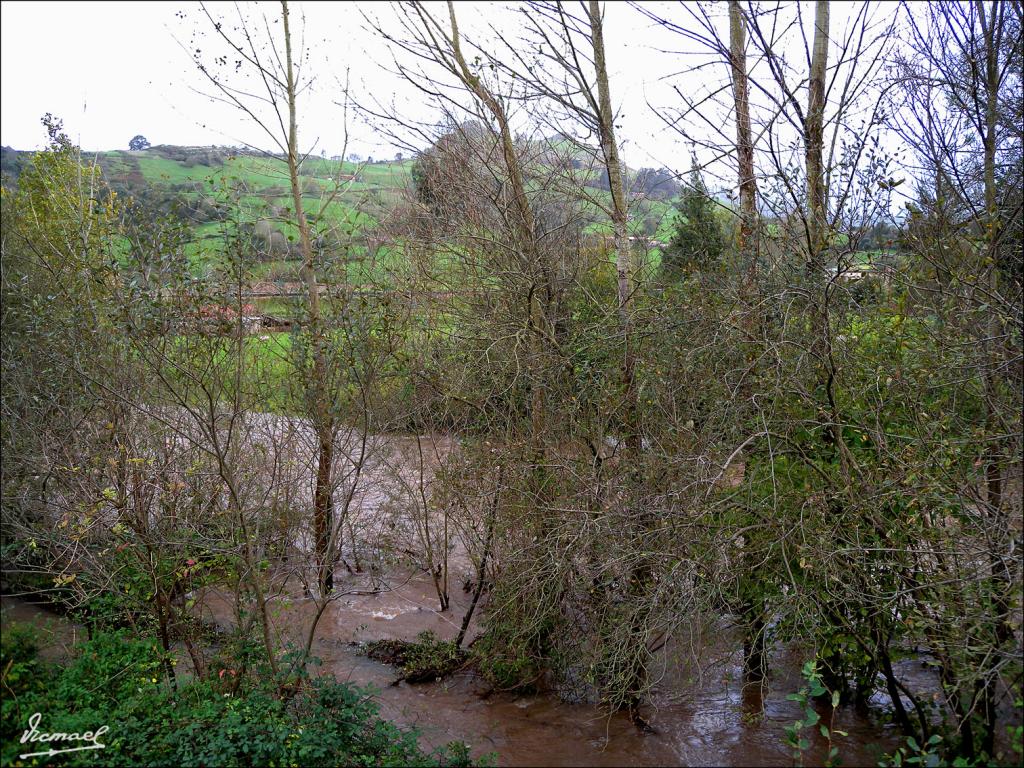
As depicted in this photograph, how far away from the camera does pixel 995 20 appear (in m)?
6.02

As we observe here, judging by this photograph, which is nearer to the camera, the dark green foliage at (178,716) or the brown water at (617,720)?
the dark green foliage at (178,716)

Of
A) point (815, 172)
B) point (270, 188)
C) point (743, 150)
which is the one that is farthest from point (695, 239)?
point (270, 188)

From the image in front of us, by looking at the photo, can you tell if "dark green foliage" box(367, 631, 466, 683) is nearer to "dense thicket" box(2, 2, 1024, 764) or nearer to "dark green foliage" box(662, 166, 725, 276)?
"dense thicket" box(2, 2, 1024, 764)

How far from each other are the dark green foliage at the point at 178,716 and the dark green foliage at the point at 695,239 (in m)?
4.91

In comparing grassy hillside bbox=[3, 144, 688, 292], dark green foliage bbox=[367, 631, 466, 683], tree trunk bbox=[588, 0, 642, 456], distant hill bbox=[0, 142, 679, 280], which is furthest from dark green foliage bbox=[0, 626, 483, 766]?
tree trunk bbox=[588, 0, 642, 456]

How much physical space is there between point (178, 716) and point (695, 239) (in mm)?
7422

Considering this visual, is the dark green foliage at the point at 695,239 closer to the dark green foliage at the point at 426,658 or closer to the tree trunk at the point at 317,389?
→ the tree trunk at the point at 317,389

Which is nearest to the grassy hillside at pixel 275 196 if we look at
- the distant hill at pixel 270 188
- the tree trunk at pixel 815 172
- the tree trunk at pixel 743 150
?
the distant hill at pixel 270 188

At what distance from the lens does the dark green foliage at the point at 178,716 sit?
207 inches

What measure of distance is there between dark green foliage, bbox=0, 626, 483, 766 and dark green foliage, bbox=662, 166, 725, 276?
491 cm

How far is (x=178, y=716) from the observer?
5.66m

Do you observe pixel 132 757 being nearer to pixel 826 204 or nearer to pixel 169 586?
pixel 169 586

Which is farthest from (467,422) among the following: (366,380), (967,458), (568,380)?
(967,458)

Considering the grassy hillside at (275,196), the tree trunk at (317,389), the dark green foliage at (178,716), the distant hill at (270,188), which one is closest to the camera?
the dark green foliage at (178,716)
